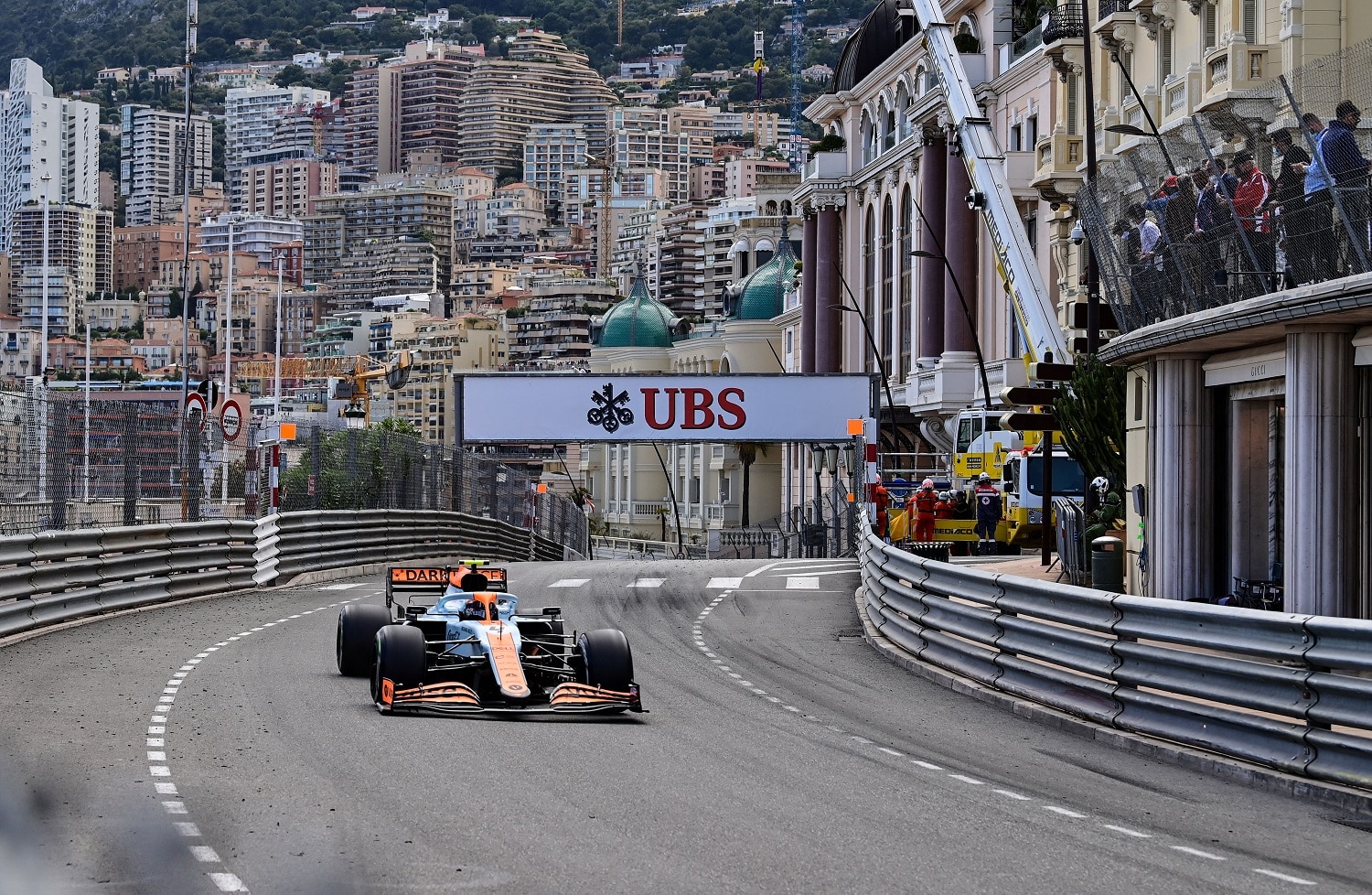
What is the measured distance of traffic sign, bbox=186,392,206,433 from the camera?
26172 mm

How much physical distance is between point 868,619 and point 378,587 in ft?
28.4

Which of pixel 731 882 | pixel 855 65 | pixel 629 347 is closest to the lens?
pixel 731 882

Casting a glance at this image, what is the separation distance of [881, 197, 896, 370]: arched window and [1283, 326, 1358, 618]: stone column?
5529 centimetres

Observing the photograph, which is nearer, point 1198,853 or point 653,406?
point 1198,853

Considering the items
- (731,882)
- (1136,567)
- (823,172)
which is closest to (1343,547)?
(1136,567)

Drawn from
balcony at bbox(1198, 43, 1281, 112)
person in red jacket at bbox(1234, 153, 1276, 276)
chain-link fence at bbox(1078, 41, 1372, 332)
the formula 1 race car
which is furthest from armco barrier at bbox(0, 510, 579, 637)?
balcony at bbox(1198, 43, 1281, 112)

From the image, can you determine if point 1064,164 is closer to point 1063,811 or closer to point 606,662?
point 606,662

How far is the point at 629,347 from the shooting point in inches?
4852

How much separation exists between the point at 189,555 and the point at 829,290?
185 feet

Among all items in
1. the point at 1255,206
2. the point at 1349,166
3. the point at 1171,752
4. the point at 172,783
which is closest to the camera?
the point at 172,783

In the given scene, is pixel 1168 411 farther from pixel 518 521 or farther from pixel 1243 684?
pixel 518 521

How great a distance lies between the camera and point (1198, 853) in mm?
9531

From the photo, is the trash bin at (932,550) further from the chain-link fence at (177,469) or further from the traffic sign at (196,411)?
the traffic sign at (196,411)

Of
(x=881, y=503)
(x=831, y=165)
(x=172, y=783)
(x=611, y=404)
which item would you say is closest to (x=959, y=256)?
(x=611, y=404)
